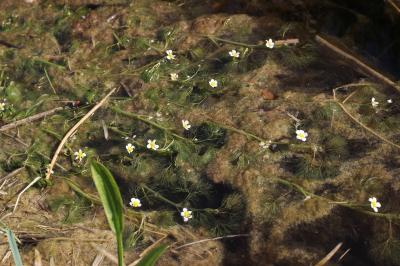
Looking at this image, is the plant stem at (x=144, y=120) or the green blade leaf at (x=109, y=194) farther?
the plant stem at (x=144, y=120)

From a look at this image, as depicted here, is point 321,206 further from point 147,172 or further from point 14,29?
point 14,29

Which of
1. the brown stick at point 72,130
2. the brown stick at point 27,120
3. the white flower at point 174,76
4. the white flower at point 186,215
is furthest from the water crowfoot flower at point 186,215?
the brown stick at point 27,120

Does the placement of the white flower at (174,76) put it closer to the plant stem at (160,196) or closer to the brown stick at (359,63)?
the plant stem at (160,196)

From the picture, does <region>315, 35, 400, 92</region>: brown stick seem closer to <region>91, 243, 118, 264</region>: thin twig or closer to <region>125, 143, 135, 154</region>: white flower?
<region>125, 143, 135, 154</region>: white flower

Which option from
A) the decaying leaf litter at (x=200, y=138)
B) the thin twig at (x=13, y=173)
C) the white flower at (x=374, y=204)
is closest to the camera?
the white flower at (x=374, y=204)

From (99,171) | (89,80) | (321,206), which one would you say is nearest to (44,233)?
(99,171)
